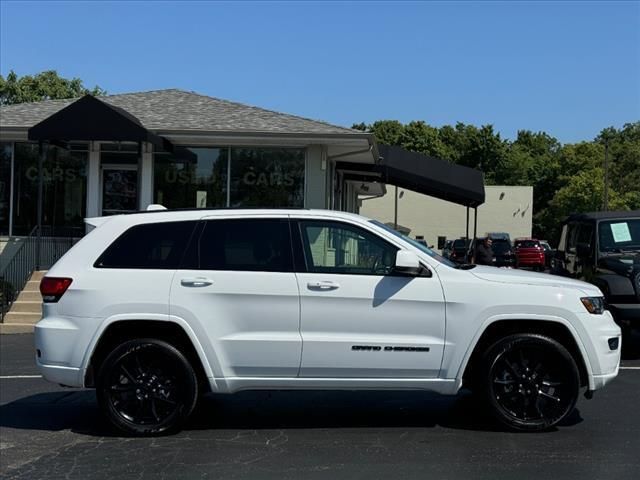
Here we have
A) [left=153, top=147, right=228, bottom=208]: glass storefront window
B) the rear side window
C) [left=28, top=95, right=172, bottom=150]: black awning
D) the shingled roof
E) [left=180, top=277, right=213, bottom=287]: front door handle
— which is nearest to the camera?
[left=180, top=277, right=213, bottom=287]: front door handle

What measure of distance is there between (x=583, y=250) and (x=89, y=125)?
9.38 meters

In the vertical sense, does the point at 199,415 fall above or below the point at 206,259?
below

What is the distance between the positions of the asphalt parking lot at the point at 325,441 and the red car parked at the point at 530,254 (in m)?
27.5

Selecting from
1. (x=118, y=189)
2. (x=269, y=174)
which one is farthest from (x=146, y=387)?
(x=118, y=189)

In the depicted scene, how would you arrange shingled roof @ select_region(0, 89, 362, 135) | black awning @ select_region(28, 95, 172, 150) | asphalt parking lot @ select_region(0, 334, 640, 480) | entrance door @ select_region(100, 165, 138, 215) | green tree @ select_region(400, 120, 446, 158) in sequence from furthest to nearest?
green tree @ select_region(400, 120, 446, 158), entrance door @ select_region(100, 165, 138, 215), shingled roof @ select_region(0, 89, 362, 135), black awning @ select_region(28, 95, 172, 150), asphalt parking lot @ select_region(0, 334, 640, 480)

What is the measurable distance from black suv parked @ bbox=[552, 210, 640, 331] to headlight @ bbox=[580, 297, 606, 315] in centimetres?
354

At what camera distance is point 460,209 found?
53219 mm

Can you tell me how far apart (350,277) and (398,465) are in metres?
1.53

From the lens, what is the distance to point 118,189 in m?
16.2

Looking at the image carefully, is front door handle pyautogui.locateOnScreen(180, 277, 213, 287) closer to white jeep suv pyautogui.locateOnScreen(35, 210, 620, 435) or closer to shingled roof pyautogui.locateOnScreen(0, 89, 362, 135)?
white jeep suv pyautogui.locateOnScreen(35, 210, 620, 435)

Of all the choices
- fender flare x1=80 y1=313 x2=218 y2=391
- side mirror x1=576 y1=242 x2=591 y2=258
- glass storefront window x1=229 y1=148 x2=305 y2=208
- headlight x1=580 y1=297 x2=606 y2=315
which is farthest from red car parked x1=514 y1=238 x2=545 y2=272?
fender flare x1=80 y1=313 x2=218 y2=391

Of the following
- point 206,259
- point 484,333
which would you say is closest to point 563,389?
point 484,333

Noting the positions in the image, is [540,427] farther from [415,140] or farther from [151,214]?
[415,140]

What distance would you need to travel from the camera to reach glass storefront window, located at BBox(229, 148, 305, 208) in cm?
1562
